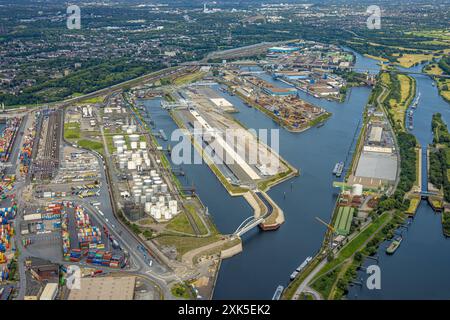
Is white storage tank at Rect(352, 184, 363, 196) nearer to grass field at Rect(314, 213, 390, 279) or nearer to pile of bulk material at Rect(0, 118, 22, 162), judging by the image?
grass field at Rect(314, 213, 390, 279)

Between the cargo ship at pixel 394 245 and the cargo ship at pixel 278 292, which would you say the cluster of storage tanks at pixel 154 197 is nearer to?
the cargo ship at pixel 278 292

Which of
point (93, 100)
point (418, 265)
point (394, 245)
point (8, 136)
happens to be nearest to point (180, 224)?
point (394, 245)

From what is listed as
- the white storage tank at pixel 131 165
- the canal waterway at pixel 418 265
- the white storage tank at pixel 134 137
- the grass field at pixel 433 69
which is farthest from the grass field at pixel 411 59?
the white storage tank at pixel 131 165

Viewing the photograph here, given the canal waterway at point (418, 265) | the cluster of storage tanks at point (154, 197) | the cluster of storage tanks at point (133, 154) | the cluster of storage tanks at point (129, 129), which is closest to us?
the canal waterway at point (418, 265)

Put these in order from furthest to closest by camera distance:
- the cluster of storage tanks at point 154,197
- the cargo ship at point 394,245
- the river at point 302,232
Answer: the cluster of storage tanks at point 154,197 < the cargo ship at point 394,245 < the river at point 302,232

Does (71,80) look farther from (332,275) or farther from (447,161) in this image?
(332,275)

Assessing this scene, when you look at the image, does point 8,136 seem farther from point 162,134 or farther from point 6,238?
point 6,238

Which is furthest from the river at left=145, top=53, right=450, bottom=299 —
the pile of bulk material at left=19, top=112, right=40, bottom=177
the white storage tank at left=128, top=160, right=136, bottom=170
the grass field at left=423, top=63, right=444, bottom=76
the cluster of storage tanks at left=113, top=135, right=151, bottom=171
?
the grass field at left=423, top=63, right=444, bottom=76
